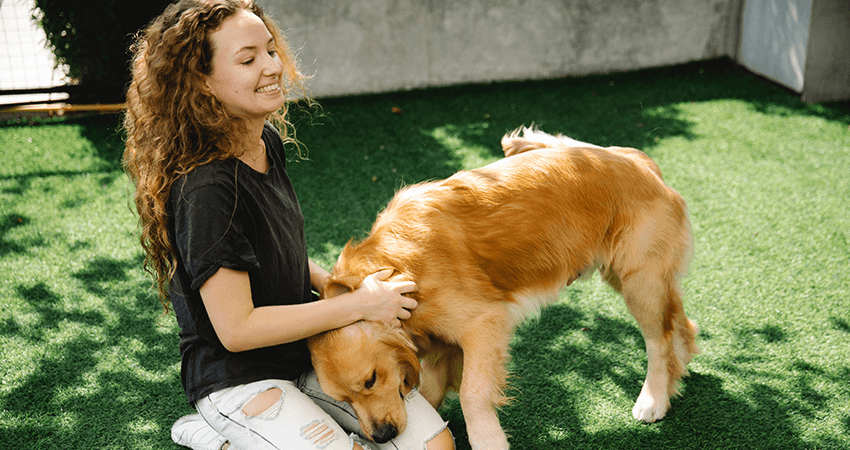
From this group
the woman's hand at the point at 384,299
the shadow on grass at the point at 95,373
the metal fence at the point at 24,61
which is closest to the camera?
the woman's hand at the point at 384,299

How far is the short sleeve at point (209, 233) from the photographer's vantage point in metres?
2.13

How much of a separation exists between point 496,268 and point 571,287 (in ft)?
5.25

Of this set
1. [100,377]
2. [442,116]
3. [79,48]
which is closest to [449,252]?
[100,377]

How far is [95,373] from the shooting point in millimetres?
3496

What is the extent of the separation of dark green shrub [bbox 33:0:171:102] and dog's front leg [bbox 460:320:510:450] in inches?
234

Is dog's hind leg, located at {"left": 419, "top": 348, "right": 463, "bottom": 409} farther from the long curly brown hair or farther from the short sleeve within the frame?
the long curly brown hair

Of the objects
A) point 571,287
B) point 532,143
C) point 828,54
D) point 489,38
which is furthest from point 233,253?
point 828,54

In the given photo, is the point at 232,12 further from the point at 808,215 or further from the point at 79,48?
the point at 79,48

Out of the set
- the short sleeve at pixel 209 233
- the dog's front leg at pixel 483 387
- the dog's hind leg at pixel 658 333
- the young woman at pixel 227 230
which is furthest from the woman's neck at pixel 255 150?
the dog's hind leg at pixel 658 333

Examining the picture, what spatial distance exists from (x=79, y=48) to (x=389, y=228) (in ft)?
20.4

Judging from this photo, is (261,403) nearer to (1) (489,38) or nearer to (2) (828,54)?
(1) (489,38)

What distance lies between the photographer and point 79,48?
7.15 m

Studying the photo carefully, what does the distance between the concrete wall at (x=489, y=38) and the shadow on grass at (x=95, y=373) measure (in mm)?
4442

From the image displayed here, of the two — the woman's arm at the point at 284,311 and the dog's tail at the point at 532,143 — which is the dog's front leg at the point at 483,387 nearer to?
the woman's arm at the point at 284,311
